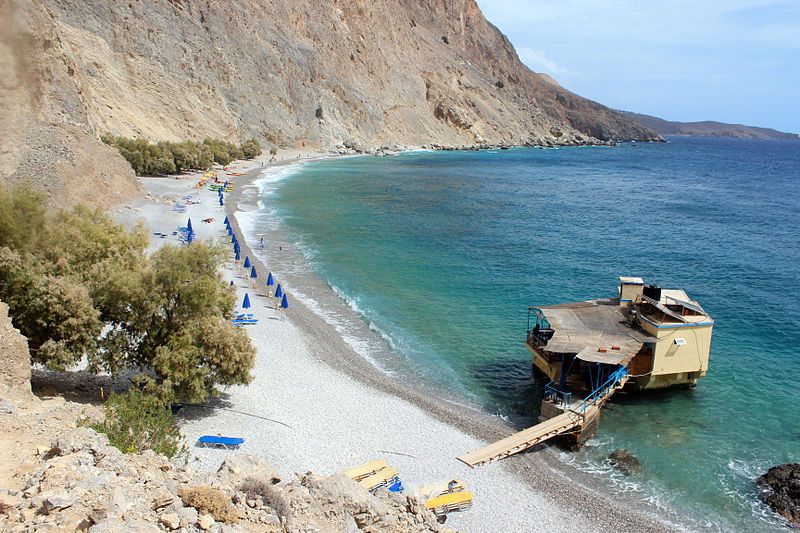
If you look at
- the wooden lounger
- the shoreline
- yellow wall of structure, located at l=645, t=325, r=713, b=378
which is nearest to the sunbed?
the shoreline

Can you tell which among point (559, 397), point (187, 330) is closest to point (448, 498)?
point (559, 397)

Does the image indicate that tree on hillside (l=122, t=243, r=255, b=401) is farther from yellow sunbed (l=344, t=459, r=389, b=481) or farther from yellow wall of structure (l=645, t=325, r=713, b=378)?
yellow wall of structure (l=645, t=325, r=713, b=378)

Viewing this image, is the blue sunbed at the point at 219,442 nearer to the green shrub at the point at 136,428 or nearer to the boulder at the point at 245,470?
the green shrub at the point at 136,428

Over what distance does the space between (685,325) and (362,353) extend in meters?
12.7

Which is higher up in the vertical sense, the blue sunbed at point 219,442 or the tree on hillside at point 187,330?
the tree on hillside at point 187,330

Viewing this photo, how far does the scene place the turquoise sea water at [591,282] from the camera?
66.6 ft

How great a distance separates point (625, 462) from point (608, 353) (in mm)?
3869

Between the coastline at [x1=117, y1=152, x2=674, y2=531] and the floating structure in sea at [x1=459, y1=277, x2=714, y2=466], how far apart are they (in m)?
1.77

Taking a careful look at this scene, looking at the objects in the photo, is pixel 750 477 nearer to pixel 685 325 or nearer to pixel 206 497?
pixel 685 325

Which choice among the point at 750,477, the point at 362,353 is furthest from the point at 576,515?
the point at 362,353

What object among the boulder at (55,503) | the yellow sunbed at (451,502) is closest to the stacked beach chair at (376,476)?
the yellow sunbed at (451,502)

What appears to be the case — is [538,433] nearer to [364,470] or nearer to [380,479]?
[380,479]

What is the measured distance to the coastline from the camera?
16.8m

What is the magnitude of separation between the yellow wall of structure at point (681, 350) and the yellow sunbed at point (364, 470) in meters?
11.4
